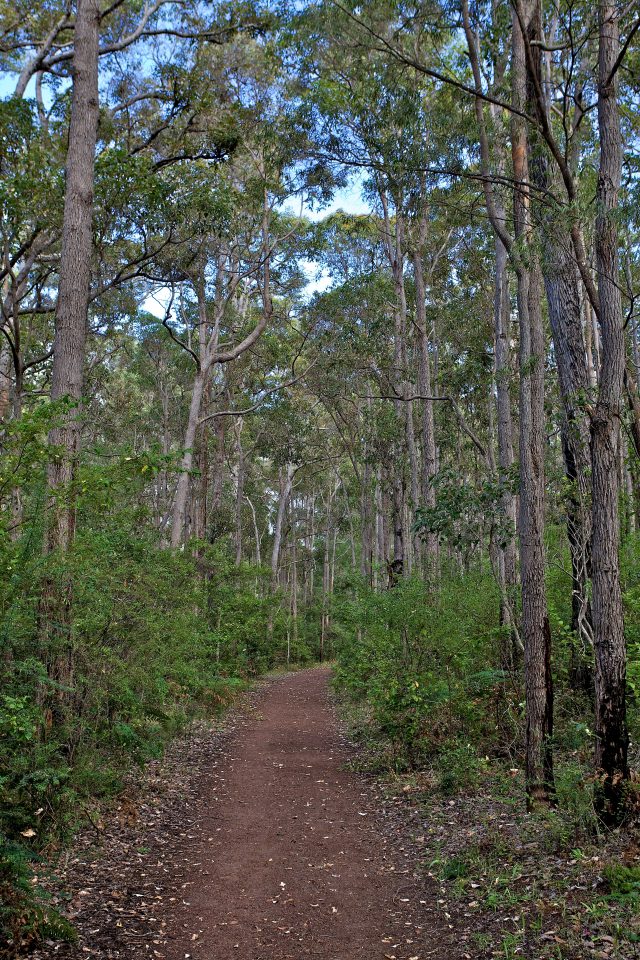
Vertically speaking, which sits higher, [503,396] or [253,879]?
[503,396]

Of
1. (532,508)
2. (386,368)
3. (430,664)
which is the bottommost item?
(430,664)

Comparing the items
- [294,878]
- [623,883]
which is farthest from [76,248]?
[623,883]

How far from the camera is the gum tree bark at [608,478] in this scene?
4.05 m

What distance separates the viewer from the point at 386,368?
17969 mm

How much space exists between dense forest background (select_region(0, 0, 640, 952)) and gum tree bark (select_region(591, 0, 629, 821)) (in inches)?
0.7

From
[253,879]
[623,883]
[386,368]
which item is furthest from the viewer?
[386,368]

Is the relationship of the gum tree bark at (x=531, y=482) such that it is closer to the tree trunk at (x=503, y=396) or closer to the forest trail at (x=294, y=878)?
the forest trail at (x=294, y=878)

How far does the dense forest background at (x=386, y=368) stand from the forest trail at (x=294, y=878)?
96 cm

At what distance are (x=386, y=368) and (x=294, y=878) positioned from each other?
14.7 meters

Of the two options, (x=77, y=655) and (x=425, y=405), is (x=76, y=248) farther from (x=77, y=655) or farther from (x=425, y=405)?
(x=425, y=405)

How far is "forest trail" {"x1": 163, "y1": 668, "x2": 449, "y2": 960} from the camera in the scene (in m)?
3.68

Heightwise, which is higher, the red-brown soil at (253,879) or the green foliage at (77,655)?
the green foliage at (77,655)

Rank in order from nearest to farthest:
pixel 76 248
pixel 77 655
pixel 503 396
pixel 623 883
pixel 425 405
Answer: pixel 623 883, pixel 77 655, pixel 76 248, pixel 503 396, pixel 425 405

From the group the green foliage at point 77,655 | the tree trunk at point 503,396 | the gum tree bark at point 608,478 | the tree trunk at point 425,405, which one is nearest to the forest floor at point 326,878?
the green foliage at point 77,655
